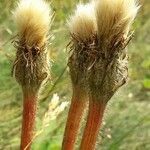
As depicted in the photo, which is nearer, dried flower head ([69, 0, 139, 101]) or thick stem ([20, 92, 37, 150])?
dried flower head ([69, 0, 139, 101])

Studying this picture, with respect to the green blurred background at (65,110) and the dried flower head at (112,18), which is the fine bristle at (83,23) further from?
the green blurred background at (65,110)

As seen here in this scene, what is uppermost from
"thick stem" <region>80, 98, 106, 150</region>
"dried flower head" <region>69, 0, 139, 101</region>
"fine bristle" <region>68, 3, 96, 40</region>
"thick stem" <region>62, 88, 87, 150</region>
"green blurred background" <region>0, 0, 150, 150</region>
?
"green blurred background" <region>0, 0, 150, 150</region>

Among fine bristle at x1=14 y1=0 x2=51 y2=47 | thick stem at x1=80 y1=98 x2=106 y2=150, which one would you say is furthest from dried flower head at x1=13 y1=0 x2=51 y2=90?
thick stem at x1=80 y1=98 x2=106 y2=150

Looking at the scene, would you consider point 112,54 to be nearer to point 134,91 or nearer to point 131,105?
point 131,105

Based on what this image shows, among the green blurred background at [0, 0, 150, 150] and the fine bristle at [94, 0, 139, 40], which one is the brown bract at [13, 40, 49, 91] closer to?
the fine bristle at [94, 0, 139, 40]

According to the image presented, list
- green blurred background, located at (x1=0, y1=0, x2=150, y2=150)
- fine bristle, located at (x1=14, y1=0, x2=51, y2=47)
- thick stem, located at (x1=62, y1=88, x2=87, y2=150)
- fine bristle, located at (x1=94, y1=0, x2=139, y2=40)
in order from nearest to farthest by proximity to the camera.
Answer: fine bristle, located at (x1=94, y1=0, x2=139, y2=40), fine bristle, located at (x1=14, y1=0, x2=51, y2=47), thick stem, located at (x1=62, y1=88, x2=87, y2=150), green blurred background, located at (x1=0, y1=0, x2=150, y2=150)

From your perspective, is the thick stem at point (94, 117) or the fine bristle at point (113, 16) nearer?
the fine bristle at point (113, 16)

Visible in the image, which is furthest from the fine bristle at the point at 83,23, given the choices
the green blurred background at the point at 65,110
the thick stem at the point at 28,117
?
the green blurred background at the point at 65,110

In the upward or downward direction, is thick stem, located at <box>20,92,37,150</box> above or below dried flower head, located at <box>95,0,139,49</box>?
below
